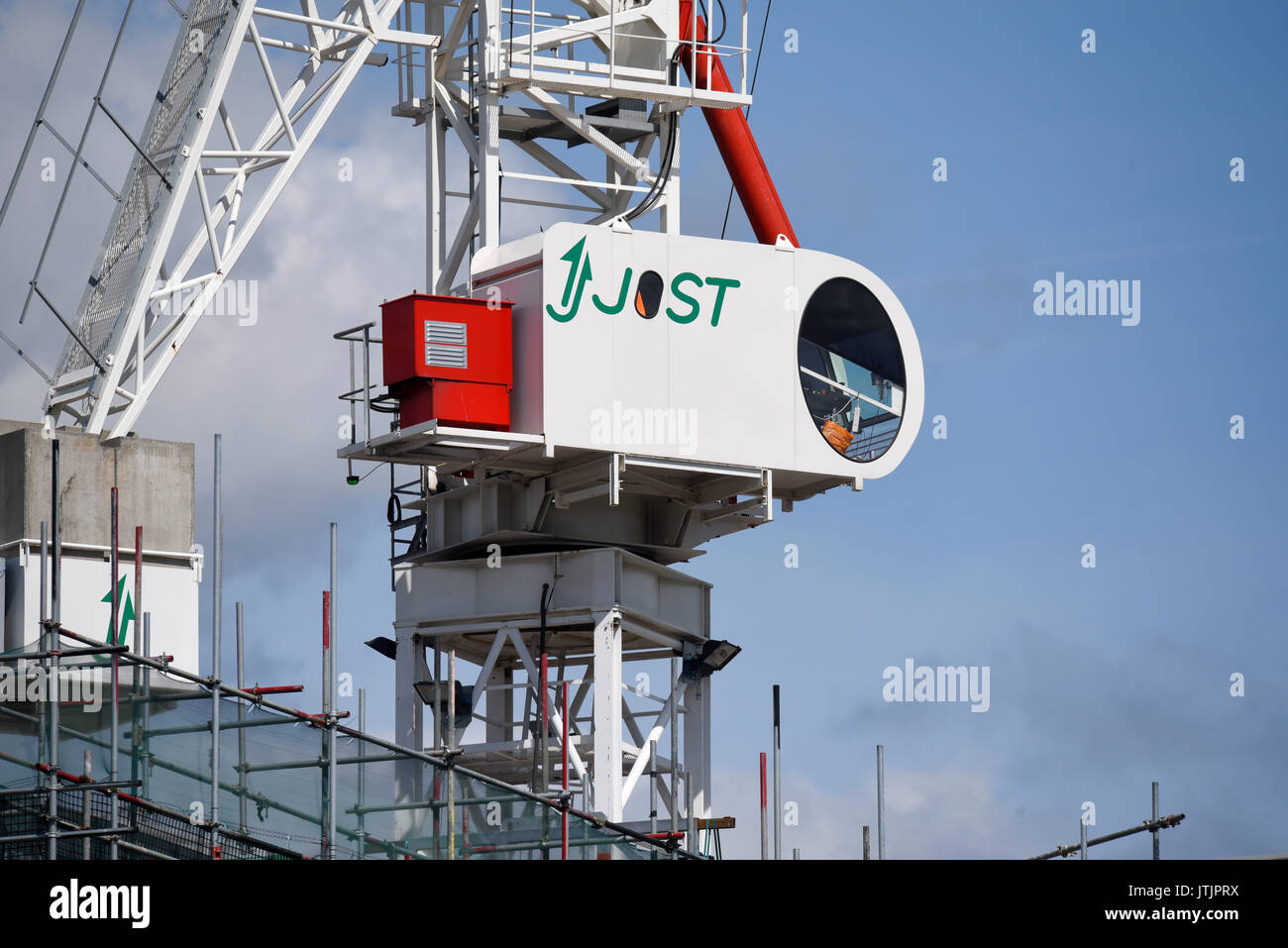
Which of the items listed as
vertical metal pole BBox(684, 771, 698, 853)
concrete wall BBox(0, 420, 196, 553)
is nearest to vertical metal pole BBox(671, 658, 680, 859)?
vertical metal pole BBox(684, 771, 698, 853)

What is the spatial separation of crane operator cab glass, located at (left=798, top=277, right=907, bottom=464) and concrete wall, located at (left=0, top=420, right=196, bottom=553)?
1177 centimetres

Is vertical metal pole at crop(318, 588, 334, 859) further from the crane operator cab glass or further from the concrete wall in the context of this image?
the crane operator cab glass

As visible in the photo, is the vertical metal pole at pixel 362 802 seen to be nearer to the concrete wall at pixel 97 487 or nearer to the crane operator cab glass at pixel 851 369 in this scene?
the concrete wall at pixel 97 487

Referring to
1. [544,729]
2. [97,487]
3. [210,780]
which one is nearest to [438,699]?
[544,729]

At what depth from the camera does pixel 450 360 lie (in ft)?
145

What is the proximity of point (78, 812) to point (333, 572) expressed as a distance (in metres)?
6.58

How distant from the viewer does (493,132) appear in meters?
47.8

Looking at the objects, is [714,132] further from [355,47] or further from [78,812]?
[78,812]

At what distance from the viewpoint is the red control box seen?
145 ft

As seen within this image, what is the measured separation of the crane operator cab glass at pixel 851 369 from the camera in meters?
47.6

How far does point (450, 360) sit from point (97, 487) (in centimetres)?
645

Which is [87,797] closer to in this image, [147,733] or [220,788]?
[147,733]

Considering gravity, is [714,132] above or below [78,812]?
above

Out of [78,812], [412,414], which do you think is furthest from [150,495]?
[78,812]
